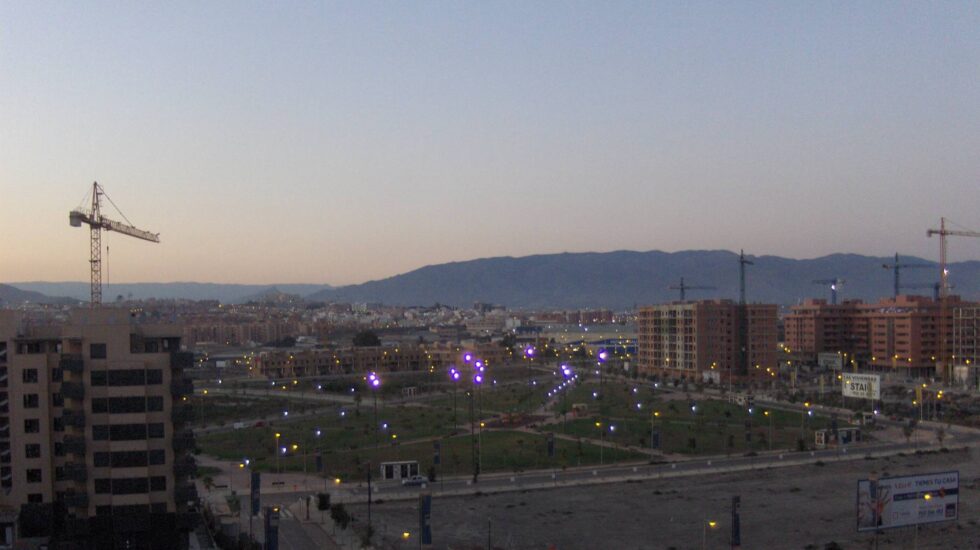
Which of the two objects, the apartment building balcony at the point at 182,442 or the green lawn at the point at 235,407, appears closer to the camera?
the apartment building balcony at the point at 182,442

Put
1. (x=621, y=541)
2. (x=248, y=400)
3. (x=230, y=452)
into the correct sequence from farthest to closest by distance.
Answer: (x=248, y=400), (x=230, y=452), (x=621, y=541)

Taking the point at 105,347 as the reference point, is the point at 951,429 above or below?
below

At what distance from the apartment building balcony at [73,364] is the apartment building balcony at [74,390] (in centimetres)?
23

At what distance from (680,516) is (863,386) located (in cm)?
1703

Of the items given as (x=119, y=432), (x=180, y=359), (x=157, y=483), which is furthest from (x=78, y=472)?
(x=180, y=359)

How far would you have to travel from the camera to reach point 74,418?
15.8m

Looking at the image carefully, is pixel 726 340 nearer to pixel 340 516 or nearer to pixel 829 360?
pixel 829 360

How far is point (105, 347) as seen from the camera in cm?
1616

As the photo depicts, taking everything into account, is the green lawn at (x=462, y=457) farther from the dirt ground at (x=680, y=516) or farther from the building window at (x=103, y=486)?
the building window at (x=103, y=486)

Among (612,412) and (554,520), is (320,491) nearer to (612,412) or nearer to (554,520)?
(554,520)

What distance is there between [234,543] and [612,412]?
21.8 m

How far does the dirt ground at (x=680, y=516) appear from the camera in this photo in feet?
55.5

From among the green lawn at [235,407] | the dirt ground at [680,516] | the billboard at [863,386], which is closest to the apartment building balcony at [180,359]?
the dirt ground at [680,516]

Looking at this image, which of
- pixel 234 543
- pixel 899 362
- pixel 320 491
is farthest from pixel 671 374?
pixel 234 543
